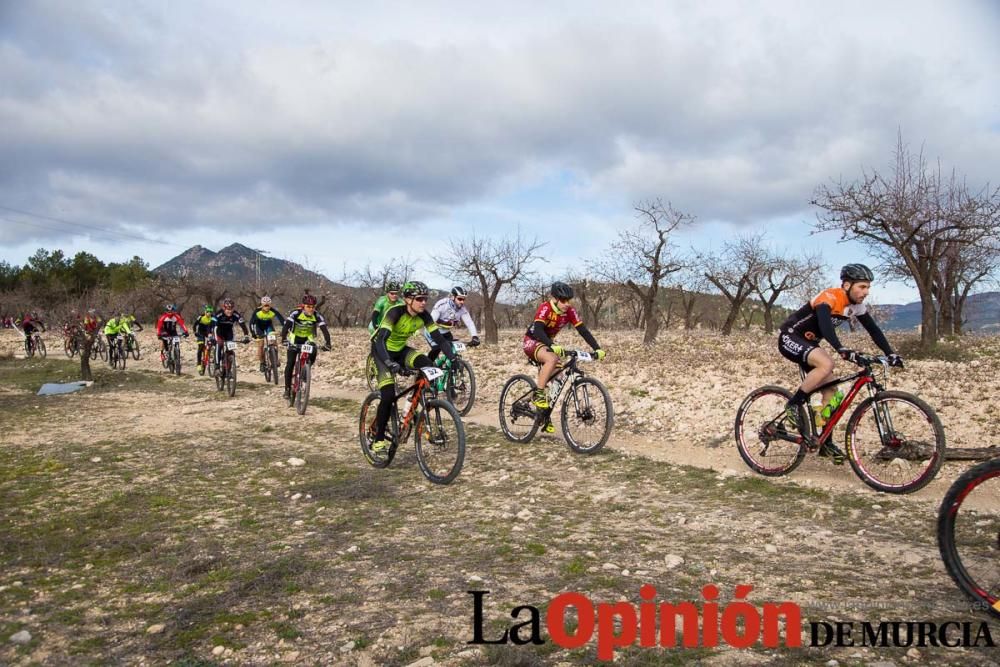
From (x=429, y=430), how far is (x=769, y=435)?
4.10 metres

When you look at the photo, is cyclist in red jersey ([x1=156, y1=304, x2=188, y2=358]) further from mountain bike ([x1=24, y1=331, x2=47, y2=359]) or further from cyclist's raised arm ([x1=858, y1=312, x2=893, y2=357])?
cyclist's raised arm ([x1=858, y1=312, x2=893, y2=357])

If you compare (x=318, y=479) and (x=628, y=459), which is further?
(x=628, y=459)

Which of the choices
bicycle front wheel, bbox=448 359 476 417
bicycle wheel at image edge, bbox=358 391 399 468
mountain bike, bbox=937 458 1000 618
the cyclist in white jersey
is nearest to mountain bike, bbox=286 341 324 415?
the cyclist in white jersey

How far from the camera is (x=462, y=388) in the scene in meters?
12.5

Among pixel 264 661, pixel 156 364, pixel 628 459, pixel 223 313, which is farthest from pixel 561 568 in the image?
pixel 156 364

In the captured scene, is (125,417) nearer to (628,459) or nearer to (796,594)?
(628,459)

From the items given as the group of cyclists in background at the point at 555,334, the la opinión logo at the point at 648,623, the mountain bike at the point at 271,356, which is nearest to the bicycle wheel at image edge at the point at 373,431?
the group of cyclists in background at the point at 555,334

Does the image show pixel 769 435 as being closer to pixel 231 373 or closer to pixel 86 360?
pixel 231 373

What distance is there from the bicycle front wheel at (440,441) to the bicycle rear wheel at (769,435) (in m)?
3.55

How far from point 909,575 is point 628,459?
167 inches

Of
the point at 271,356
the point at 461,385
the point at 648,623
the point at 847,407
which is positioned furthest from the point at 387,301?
the point at 648,623

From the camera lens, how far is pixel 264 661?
3295mm

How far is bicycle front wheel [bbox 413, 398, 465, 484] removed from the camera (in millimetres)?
7012

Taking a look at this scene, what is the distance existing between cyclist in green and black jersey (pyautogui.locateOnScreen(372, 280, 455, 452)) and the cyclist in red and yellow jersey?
13.4ft
